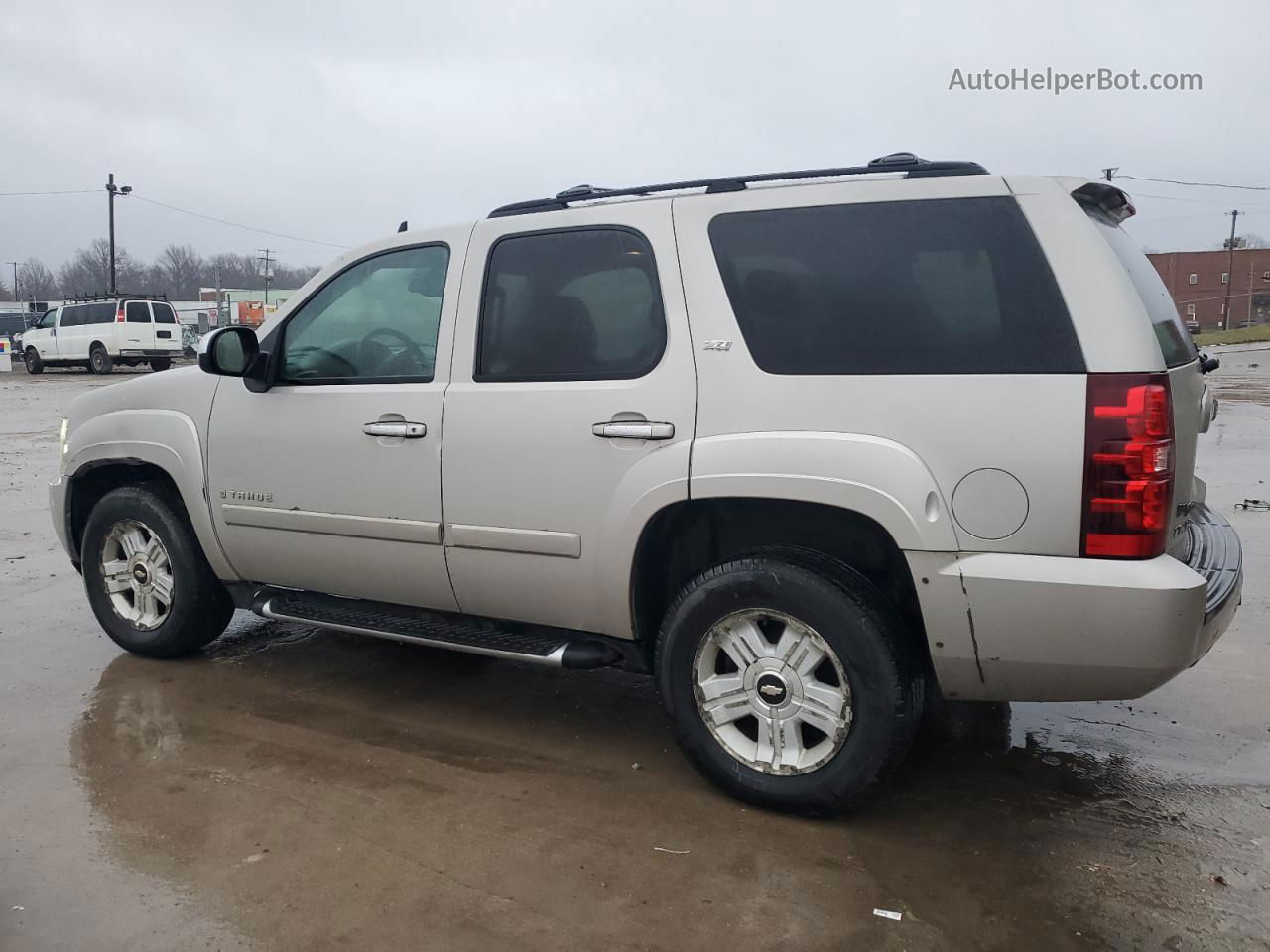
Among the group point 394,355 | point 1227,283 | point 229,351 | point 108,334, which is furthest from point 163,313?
point 1227,283

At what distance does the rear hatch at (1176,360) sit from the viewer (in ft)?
10.1

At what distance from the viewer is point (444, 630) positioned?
4105 mm

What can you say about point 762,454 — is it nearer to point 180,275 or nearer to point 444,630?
point 444,630

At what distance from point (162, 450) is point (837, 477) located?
10.4 feet

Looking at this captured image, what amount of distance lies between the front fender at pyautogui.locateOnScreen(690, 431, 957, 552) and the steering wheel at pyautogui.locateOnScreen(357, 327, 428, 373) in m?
1.32

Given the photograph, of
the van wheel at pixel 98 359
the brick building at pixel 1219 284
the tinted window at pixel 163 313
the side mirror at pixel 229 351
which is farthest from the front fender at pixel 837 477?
the brick building at pixel 1219 284

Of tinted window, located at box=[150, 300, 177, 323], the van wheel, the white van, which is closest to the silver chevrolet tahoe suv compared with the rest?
the white van

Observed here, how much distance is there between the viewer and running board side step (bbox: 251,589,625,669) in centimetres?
376

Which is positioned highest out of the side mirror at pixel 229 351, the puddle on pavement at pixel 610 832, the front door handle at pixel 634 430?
the side mirror at pixel 229 351

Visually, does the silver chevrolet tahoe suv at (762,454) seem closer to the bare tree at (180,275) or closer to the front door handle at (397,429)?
the front door handle at (397,429)

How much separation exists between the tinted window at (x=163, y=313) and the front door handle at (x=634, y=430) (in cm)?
2925

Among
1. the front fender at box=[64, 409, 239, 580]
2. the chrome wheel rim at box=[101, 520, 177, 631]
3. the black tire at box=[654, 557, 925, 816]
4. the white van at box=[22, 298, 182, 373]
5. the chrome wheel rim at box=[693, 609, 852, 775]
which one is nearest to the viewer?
the black tire at box=[654, 557, 925, 816]

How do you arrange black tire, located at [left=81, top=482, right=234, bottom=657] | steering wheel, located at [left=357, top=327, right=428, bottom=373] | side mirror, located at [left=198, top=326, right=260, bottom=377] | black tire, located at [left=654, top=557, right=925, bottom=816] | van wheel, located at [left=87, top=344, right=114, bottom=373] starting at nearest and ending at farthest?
black tire, located at [left=654, top=557, right=925, bottom=816], steering wheel, located at [left=357, top=327, right=428, bottom=373], side mirror, located at [left=198, top=326, right=260, bottom=377], black tire, located at [left=81, top=482, right=234, bottom=657], van wheel, located at [left=87, top=344, right=114, bottom=373]

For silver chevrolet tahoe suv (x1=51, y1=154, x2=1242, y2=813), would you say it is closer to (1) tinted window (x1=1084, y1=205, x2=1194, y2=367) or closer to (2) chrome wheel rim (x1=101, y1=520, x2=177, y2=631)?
(1) tinted window (x1=1084, y1=205, x2=1194, y2=367)
